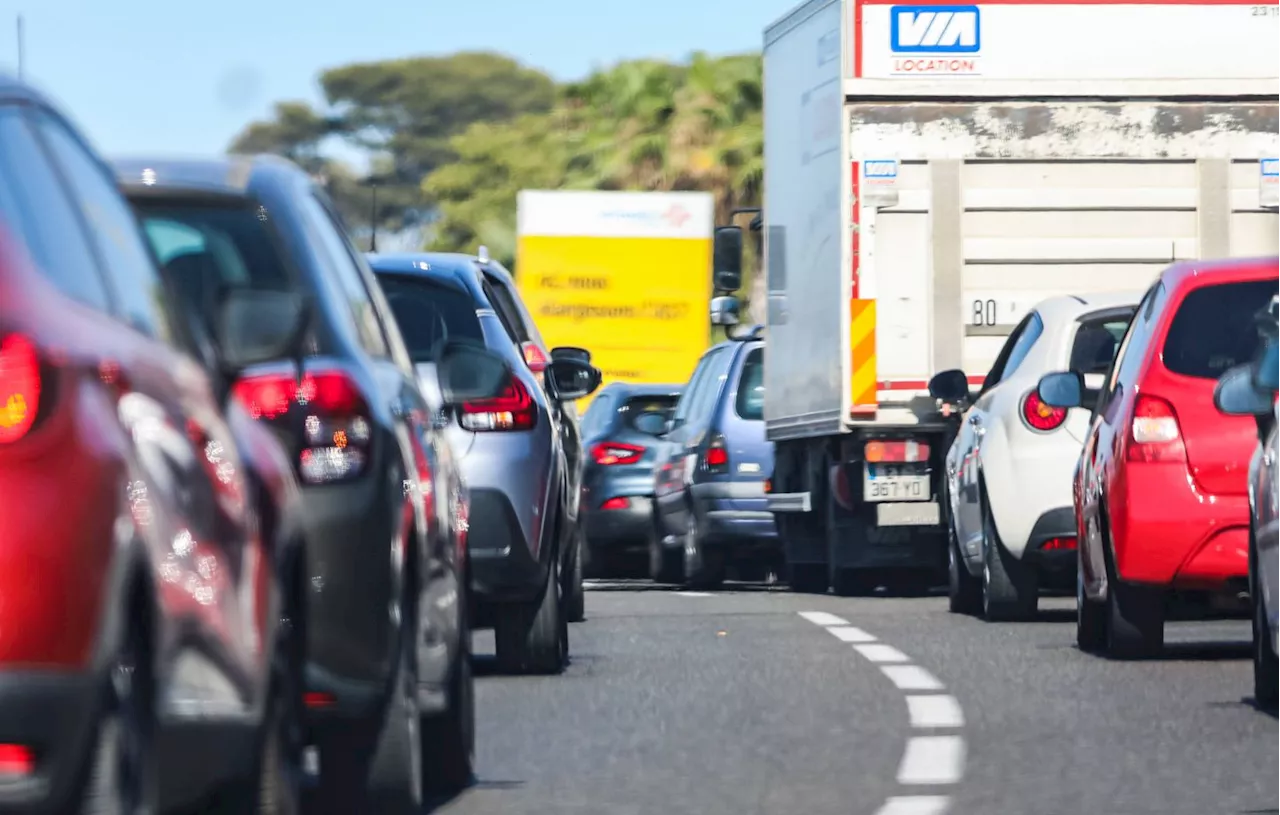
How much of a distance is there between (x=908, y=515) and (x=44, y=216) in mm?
14292

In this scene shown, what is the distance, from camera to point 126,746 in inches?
179

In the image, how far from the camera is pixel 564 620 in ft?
41.6

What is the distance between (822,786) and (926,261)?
9928 millimetres

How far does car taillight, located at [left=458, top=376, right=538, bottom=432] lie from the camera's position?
11.5 metres

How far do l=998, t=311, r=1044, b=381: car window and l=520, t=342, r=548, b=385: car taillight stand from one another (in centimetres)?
337

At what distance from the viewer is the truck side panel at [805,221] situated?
61.9 feet

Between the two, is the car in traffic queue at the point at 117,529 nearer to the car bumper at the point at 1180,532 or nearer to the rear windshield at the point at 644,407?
the car bumper at the point at 1180,532

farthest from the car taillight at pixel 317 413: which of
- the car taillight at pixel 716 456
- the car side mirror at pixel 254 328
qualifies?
the car taillight at pixel 716 456

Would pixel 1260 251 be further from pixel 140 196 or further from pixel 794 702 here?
pixel 140 196

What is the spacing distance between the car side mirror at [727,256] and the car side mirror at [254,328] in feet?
63.7

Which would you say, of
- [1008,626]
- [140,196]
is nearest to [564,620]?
[1008,626]

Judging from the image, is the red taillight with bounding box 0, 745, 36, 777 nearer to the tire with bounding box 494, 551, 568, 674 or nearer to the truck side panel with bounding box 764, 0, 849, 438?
the tire with bounding box 494, 551, 568, 674

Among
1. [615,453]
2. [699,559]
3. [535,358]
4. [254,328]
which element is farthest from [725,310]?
[254,328]

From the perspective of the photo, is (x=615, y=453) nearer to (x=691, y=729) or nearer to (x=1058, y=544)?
(x=1058, y=544)
